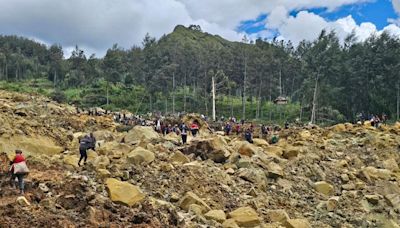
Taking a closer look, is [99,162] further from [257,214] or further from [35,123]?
[35,123]

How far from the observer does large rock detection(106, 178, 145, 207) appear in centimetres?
1367

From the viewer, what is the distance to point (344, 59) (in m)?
66.2

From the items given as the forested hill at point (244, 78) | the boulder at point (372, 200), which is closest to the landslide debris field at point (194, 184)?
the boulder at point (372, 200)

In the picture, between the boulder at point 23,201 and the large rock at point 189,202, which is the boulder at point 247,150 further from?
the boulder at point 23,201

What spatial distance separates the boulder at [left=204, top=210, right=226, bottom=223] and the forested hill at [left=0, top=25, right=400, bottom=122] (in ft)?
153

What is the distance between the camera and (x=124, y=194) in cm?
1388

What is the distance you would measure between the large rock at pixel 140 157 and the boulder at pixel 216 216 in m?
4.57

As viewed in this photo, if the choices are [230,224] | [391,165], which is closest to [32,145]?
[230,224]

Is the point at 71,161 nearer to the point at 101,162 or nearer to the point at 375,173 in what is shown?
the point at 101,162

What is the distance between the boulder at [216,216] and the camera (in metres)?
14.4

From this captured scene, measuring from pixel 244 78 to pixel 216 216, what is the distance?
58.1m

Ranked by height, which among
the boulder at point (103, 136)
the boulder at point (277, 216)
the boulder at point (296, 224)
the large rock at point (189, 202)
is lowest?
the boulder at point (296, 224)

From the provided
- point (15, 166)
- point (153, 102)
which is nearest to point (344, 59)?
point (153, 102)

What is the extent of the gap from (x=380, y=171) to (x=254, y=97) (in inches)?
2448
